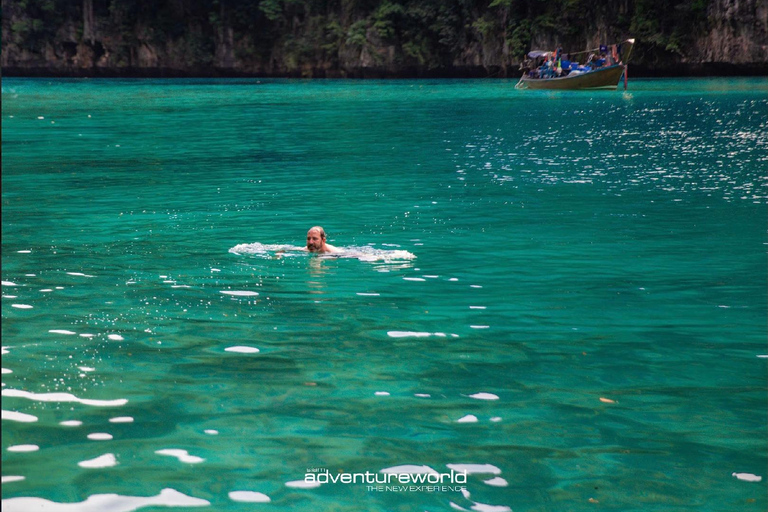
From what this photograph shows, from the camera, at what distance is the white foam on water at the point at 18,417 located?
6.36 meters

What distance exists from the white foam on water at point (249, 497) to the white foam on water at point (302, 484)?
183mm

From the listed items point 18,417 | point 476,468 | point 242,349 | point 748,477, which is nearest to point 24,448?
point 18,417

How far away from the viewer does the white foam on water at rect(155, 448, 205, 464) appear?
18.7 feet

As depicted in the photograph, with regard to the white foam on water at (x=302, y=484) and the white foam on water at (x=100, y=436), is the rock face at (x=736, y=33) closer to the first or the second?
the white foam on water at (x=100, y=436)

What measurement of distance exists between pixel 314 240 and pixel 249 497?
639 cm

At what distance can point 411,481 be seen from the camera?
541cm

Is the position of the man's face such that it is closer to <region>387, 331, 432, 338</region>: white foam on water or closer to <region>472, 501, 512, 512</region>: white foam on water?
<region>387, 331, 432, 338</region>: white foam on water

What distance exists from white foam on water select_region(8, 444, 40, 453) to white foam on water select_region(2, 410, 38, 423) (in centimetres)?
42

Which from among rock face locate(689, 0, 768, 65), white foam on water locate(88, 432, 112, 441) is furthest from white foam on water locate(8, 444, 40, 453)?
rock face locate(689, 0, 768, 65)

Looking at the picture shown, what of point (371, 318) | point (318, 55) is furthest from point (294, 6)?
point (371, 318)

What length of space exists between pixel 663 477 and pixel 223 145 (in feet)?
75.3

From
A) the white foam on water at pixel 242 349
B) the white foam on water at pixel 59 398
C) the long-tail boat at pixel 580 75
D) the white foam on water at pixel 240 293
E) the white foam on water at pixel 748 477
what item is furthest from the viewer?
the long-tail boat at pixel 580 75

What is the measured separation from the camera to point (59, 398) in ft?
22.2

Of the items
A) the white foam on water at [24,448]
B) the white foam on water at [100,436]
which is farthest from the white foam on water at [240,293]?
the white foam on water at [24,448]
